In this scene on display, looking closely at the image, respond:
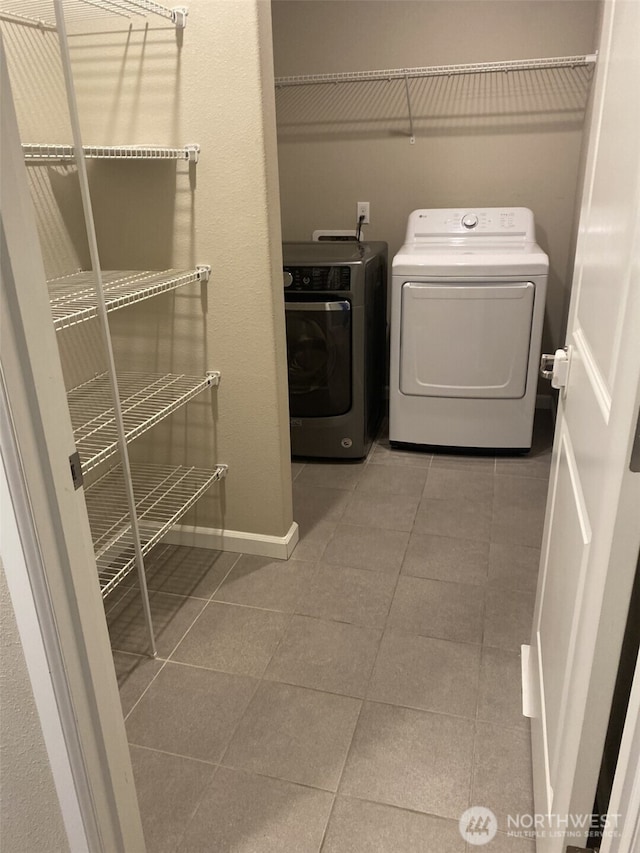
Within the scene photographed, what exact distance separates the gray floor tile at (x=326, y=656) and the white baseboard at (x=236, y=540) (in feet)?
1.11

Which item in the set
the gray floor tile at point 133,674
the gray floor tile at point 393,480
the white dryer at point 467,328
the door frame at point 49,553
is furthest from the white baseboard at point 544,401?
the door frame at point 49,553

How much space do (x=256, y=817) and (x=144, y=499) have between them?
0.99m

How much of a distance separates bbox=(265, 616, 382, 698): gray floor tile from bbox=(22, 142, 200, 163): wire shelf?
1391 mm

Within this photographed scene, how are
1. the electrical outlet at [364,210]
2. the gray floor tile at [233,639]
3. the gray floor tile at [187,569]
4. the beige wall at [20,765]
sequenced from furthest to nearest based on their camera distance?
1. the electrical outlet at [364,210]
2. the gray floor tile at [187,569]
3. the gray floor tile at [233,639]
4. the beige wall at [20,765]

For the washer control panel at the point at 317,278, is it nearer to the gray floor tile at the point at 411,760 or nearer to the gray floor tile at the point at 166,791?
the gray floor tile at the point at 411,760

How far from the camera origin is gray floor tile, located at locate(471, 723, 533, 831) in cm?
135

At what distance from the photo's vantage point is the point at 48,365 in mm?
776

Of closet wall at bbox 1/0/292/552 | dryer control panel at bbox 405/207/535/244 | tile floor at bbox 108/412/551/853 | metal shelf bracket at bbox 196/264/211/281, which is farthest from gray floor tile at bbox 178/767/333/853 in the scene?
dryer control panel at bbox 405/207/535/244

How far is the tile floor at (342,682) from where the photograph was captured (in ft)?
4.41

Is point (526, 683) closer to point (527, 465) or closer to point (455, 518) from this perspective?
point (455, 518)

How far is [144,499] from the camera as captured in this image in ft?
6.58

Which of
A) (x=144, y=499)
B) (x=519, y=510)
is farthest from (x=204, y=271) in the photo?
(x=519, y=510)

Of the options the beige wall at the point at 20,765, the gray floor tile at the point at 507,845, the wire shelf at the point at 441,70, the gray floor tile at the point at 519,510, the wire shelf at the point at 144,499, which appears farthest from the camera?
the wire shelf at the point at 441,70

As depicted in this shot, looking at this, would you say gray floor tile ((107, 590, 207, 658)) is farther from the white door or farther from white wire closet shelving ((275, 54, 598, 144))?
white wire closet shelving ((275, 54, 598, 144))
